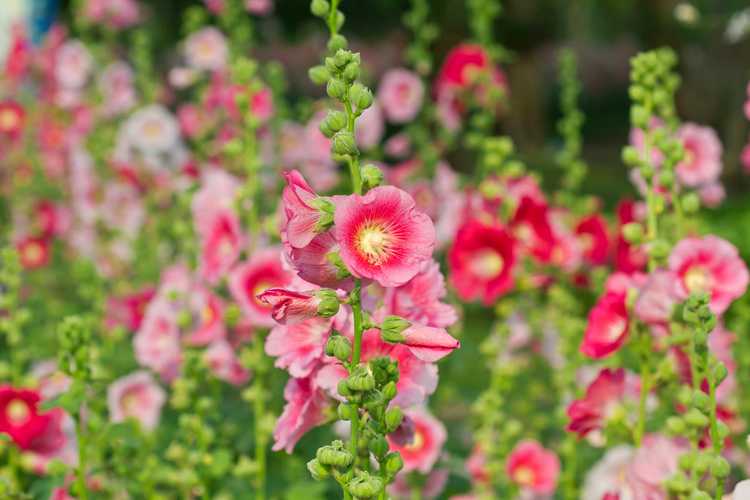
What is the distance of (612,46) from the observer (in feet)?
81.5

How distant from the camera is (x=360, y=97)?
1.14 m

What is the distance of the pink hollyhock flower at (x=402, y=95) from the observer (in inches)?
125

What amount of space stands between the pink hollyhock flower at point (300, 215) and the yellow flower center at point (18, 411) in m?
0.99

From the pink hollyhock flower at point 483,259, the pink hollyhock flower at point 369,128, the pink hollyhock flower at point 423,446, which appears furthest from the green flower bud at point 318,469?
the pink hollyhock flower at point 369,128

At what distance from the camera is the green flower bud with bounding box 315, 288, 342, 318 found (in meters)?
1.11

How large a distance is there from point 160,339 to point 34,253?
7.20 ft

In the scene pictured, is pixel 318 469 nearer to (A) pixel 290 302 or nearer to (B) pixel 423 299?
(A) pixel 290 302

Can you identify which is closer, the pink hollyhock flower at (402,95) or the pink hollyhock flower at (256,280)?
the pink hollyhock flower at (256,280)

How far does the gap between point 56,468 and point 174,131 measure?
210 cm

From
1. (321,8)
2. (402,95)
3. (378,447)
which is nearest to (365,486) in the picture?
(378,447)

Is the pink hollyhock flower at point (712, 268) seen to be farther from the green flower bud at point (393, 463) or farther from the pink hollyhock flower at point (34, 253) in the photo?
the pink hollyhock flower at point (34, 253)

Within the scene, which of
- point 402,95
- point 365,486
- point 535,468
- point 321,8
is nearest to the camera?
point 365,486

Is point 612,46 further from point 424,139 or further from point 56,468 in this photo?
point 56,468

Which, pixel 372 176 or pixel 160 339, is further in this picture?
pixel 160 339
